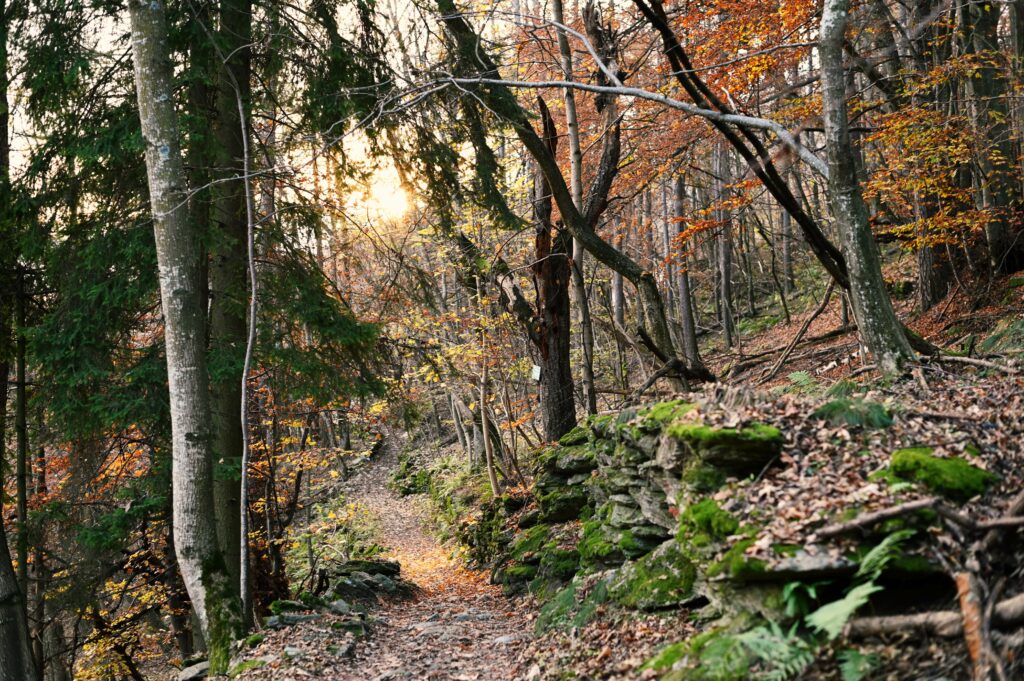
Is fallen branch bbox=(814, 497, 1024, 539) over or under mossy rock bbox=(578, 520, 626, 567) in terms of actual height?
over

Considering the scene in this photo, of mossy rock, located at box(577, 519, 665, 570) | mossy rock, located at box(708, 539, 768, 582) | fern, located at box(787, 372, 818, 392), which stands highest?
fern, located at box(787, 372, 818, 392)

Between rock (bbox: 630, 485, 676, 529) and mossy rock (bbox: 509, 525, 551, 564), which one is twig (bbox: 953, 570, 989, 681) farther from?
mossy rock (bbox: 509, 525, 551, 564)

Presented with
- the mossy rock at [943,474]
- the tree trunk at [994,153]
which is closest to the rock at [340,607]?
the mossy rock at [943,474]

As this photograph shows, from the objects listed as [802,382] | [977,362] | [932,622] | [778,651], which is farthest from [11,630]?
[977,362]

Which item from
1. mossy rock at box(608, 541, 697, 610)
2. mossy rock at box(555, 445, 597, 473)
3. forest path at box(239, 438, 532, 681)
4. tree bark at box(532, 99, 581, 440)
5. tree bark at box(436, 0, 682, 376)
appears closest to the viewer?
mossy rock at box(608, 541, 697, 610)

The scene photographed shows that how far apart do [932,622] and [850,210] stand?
3.84m

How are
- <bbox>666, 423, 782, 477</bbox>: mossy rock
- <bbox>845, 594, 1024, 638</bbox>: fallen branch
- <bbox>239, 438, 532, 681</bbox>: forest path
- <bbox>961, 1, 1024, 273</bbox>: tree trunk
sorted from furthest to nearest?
<bbox>961, 1, 1024, 273</bbox>: tree trunk < <bbox>239, 438, 532, 681</bbox>: forest path < <bbox>666, 423, 782, 477</bbox>: mossy rock < <bbox>845, 594, 1024, 638</bbox>: fallen branch

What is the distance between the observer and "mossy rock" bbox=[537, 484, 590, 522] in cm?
938

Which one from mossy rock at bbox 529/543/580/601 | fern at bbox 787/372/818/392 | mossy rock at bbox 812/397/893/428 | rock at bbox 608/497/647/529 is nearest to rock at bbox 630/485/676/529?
rock at bbox 608/497/647/529

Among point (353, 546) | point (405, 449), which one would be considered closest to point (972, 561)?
point (353, 546)

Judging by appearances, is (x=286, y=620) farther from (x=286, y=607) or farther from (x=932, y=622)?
(x=932, y=622)

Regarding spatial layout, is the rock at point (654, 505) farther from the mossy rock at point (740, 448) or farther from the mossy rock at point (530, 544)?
the mossy rock at point (530, 544)

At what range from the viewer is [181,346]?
6965 mm

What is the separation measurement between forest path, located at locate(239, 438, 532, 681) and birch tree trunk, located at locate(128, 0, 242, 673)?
0.81 metres
